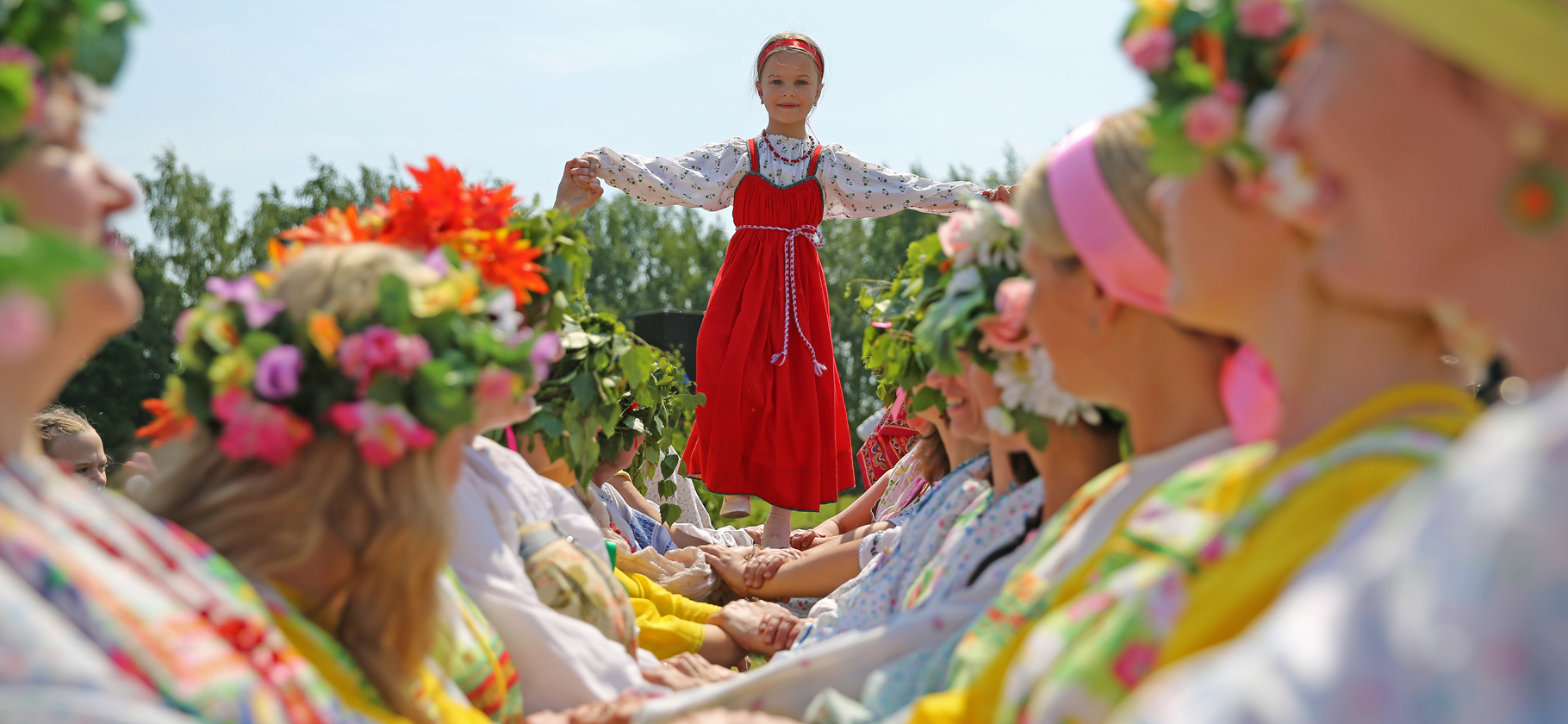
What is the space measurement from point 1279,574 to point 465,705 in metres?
1.45

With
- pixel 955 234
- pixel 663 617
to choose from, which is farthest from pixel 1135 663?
pixel 663 617

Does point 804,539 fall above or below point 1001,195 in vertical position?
below

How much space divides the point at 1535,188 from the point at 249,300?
5.36 feet

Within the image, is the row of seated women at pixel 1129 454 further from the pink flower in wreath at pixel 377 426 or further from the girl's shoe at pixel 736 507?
the girl's shoe at pixel 736 507

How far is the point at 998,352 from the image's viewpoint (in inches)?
103

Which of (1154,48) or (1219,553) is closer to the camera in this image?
(1219,553)

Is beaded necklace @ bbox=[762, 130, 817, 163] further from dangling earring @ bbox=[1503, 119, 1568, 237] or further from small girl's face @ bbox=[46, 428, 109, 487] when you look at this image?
dangling earring @ bbox=[1503, 119, 1568, 237]

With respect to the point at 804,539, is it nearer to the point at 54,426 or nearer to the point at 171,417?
the point at 54,426

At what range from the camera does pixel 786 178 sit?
6.19m

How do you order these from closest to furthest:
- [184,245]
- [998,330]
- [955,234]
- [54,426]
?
1. [998,330]
2. [955,234]
3. [54,426]
4. [184,245]

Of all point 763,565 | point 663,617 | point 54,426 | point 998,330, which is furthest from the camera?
point 763,565

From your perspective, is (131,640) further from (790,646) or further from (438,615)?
(790,646)

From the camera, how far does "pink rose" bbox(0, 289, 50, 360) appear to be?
106 centimetres

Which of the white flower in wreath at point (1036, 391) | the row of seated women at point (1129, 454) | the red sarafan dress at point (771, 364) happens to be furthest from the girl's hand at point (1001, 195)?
the white flower in wreath at point (1036, 391)
